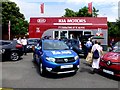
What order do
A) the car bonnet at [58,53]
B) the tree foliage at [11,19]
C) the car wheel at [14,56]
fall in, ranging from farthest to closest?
the tree foliage at [11,19] → the car wheel at [14,56] → the car bonnet at [58,53]

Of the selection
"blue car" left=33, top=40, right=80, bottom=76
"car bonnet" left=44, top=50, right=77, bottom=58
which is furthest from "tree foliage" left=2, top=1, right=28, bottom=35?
"blue car" left=33, top=40, right=80, bottom=76

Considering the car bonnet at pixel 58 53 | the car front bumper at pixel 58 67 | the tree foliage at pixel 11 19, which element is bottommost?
the car front bumper at pixel 58 67

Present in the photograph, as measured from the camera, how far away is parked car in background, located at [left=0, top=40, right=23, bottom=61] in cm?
1241

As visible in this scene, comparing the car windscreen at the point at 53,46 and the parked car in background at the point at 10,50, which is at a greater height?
the car windscreen at the point at 53,46

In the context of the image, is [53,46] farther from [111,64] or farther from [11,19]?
[11,19]

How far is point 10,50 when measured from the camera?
12.7 m

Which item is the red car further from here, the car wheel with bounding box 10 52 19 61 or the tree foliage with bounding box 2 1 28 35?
the tree foliage with bounding box 2 1 28 35

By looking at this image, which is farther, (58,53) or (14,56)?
(14,56)

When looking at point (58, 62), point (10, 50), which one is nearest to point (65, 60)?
point (58, 62)

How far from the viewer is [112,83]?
7.55 metres

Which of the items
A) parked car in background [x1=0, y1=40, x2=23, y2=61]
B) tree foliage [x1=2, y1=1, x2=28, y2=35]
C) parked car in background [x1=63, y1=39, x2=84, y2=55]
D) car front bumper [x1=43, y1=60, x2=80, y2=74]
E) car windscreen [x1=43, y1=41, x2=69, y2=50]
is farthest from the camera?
tree foliage [x1=2, y1=1, x2=28, y2=35]

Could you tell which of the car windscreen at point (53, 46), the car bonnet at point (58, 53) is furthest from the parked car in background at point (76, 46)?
the car bonnet at point (58, 53)

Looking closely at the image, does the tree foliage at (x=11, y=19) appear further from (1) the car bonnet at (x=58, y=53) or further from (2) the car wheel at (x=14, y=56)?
(1) the car bonnet at (x=58, y=53)

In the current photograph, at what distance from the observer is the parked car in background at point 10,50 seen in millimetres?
12414
